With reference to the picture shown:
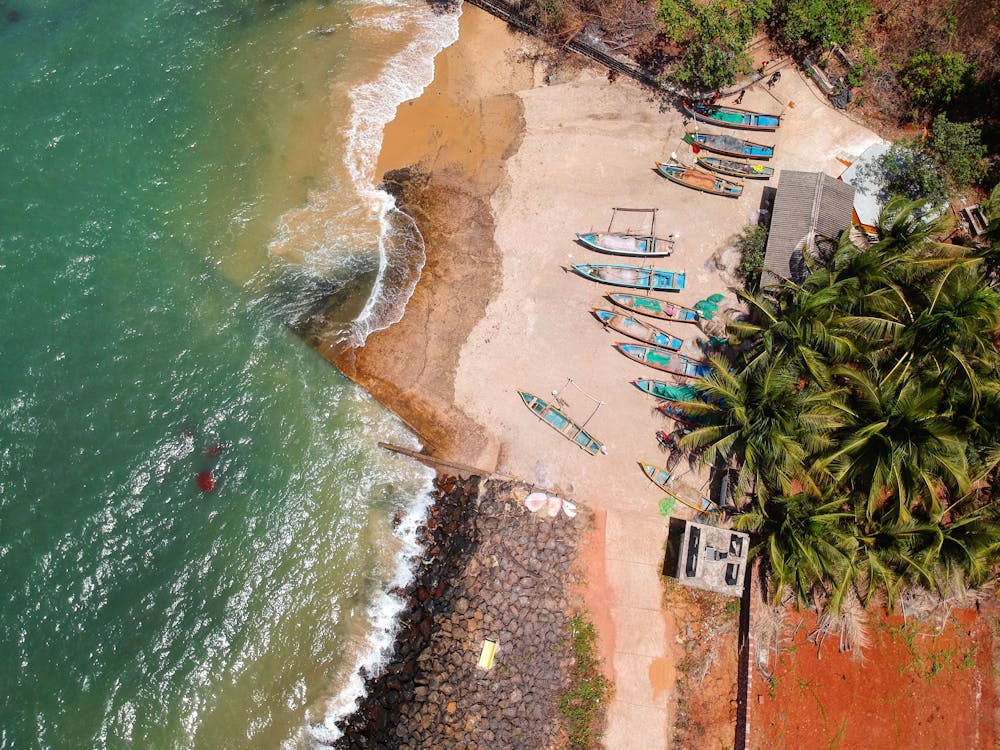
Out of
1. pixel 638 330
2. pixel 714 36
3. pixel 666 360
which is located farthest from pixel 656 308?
pixel 714 36

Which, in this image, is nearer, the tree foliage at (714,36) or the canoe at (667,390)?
the canoe at (667,390)

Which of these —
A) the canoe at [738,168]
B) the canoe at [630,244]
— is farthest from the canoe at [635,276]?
the canoe at [738,168]

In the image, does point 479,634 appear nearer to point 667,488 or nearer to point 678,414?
point 667,488

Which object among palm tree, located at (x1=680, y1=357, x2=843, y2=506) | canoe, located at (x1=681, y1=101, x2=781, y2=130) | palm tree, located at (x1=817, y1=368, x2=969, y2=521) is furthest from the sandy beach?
palm tree, located at (x1=817, y1=368, x2=969, y2=521)

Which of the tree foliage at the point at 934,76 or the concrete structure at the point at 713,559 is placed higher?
the tree foliage at the point at 934,76

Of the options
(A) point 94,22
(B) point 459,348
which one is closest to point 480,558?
(B) point 459,348

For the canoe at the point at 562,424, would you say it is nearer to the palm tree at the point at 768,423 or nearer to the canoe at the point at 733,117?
the palm tree at the point at 768,423
